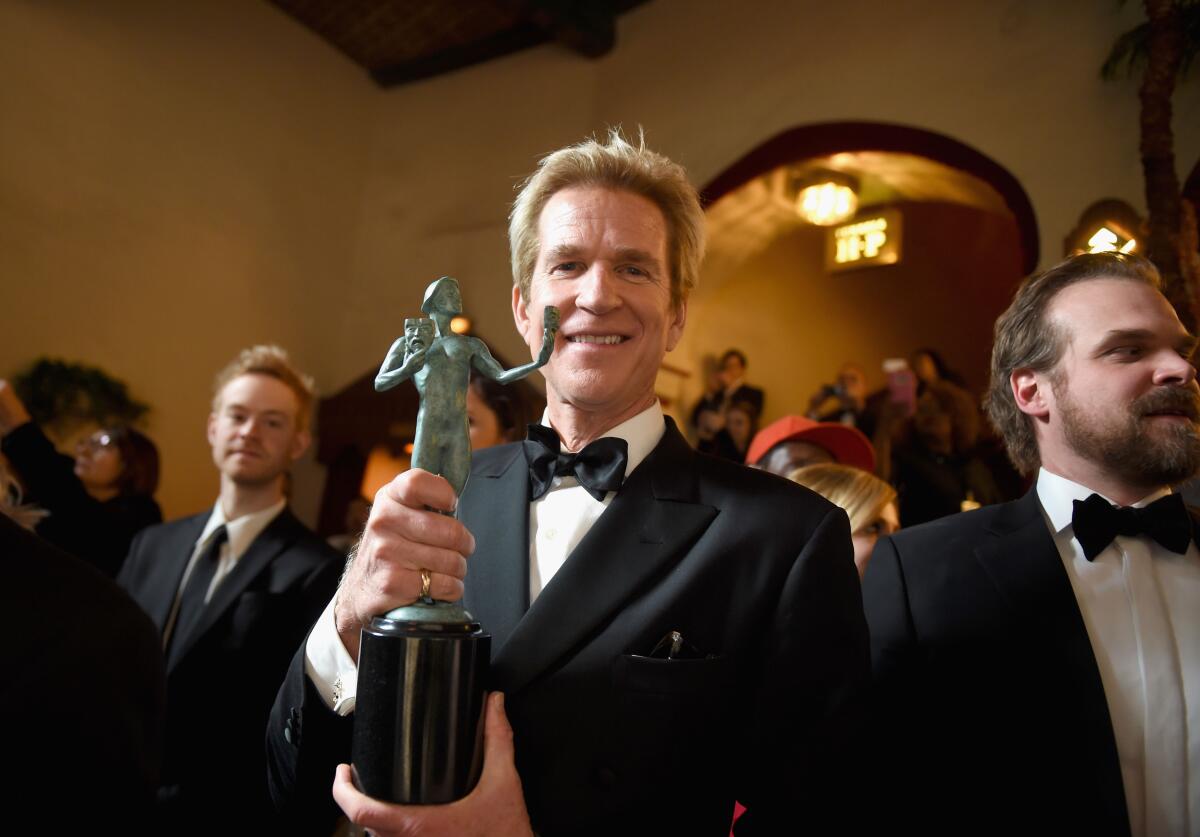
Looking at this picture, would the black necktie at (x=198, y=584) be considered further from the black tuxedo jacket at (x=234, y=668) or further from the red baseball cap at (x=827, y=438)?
the red baseball cap at (x=827, y=438)

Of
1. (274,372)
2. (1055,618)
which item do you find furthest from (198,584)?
(1055,618)

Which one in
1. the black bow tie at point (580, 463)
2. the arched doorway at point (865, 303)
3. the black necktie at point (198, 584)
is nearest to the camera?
the black bow tie at point (580, 463)

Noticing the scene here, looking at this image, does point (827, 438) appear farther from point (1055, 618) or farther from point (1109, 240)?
point (1109, 240)

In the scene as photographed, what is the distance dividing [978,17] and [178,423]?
262 inches

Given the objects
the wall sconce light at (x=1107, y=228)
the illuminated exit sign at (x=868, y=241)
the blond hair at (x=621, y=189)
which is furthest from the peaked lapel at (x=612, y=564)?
the illuminated exit sign at (x=868, y=241)

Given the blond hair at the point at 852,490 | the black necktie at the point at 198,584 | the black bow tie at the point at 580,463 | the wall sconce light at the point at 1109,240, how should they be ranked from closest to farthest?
the black bow tie at the point at 580,463, the blond hair at the point at 852,490, the black necktie at the point at 198,584, the wall sconce light at the point at 1109,240

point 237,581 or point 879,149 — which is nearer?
point 237,581

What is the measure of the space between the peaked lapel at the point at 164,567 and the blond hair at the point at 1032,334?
7.73ft

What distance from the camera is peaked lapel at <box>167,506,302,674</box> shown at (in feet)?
8.07

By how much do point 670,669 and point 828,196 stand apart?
6.01m

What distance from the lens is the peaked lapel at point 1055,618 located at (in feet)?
4.72

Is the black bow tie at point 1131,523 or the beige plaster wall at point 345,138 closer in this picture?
the black bow tie at point 1131,523

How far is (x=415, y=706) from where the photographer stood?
3.20ft

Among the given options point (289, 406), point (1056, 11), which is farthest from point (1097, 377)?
point (1056, 11)
